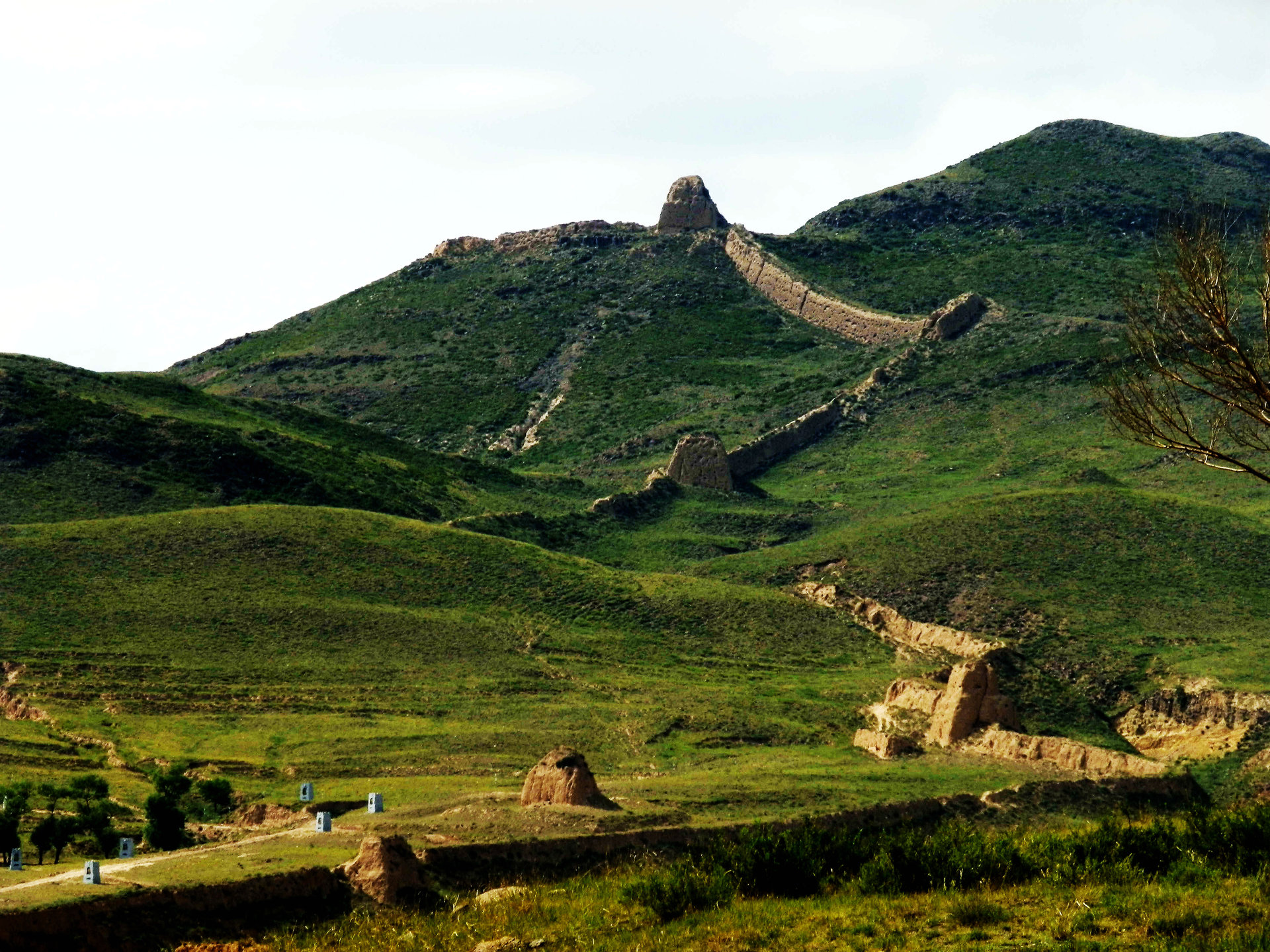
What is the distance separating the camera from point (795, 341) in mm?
135625

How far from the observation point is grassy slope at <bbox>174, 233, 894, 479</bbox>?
123250mm

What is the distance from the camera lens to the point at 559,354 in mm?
141375

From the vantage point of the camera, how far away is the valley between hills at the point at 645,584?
46.7m

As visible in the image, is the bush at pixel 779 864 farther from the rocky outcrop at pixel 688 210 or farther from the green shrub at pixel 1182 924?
the rocky outcrop at pixel 688 210

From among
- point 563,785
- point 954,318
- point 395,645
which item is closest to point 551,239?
point 954,318

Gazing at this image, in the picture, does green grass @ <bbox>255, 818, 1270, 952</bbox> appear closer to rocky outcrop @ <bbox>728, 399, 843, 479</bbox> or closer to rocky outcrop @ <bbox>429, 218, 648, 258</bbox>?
rocky outcrop @ <bbox>728, 399, 843, 479</bbox>

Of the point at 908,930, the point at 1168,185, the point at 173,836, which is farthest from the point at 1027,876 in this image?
the point at 1168,185

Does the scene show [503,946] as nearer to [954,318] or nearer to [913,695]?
[913,695]

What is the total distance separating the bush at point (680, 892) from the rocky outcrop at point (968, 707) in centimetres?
2823

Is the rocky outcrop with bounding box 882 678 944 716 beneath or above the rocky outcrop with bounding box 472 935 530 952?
beneath

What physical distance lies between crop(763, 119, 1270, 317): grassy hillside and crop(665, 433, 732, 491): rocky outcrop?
35.7 m

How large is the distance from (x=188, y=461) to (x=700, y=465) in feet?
92.6

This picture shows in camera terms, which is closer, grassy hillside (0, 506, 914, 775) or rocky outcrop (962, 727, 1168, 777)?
rocky outcrop (962, 727, 1168, 777)

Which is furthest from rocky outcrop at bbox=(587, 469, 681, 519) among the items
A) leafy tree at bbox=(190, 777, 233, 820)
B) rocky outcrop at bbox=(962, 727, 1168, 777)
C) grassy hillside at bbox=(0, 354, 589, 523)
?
leafy tree at bbox=(190, 777, 233, 820)
